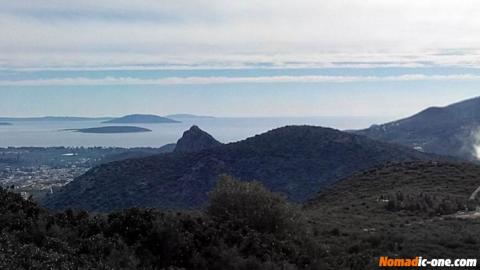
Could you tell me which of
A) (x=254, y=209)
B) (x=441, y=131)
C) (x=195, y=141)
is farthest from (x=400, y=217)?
(x=441, y=131)

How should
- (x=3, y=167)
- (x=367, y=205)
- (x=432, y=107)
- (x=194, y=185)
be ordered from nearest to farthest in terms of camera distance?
(x=367, y=205), (x=194, y=185), (x=3, y=167), (x=432, y=107)

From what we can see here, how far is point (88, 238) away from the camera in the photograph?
35.6 ft

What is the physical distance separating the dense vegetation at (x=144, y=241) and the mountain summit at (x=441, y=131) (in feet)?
328

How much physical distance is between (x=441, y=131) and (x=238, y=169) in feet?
304

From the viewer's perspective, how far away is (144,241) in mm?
11148

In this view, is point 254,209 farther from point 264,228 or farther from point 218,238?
point 218,238

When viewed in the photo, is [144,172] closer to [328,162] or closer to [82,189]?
[82,189]

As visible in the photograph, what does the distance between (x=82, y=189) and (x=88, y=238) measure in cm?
6024

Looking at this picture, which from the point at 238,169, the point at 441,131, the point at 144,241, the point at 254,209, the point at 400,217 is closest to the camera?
the point at 144,241

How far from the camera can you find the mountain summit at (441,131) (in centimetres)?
11912

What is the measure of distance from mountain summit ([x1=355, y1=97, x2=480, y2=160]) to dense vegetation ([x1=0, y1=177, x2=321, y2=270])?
99873 mm

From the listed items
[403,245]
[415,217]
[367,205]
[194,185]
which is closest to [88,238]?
[403,245]

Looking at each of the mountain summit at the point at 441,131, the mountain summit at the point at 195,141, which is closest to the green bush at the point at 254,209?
the mountain summit at the point at 195,141

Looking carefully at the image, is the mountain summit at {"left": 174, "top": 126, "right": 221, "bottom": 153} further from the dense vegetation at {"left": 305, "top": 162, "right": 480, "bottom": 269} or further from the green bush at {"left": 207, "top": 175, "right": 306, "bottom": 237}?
the green bush at {"left": 207, "top": 175, "right": 306, "bottom": 237}
